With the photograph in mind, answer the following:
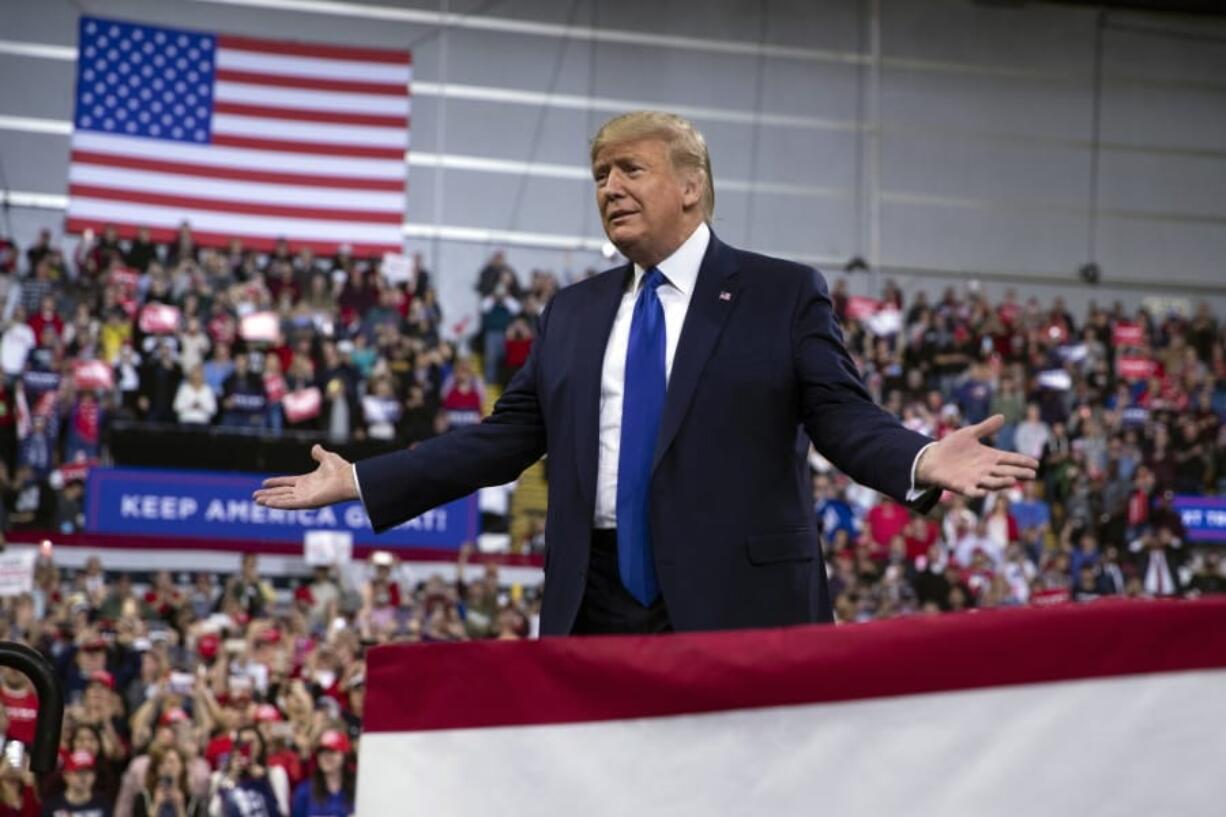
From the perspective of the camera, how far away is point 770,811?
1794 millimetres

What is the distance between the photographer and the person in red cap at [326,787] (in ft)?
33.1

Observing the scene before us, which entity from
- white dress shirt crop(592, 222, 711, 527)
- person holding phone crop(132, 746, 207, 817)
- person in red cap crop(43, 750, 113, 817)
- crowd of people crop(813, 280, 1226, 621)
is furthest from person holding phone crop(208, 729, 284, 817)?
white dress shirt crop(592, 222, 711, 527)

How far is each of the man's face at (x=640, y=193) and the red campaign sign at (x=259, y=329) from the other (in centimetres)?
1526

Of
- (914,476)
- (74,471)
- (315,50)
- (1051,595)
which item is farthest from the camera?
(315,50)

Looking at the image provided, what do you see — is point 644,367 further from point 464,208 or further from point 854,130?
point 854,130

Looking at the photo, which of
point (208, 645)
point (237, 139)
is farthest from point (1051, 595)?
point (237, 139)

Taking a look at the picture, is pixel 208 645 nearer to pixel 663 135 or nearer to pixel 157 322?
pixel 157 322

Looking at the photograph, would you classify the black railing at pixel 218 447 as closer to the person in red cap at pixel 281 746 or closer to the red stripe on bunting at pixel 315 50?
the person in red cap at pixel 281 746

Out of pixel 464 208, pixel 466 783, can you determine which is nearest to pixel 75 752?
pixel 466 783

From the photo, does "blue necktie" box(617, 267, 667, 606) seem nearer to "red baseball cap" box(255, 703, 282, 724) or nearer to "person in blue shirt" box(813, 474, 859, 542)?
"red baseball cap" box(255, 703, 282, 724)

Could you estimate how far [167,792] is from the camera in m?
9.72

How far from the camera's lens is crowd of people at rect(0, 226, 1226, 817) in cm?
1036

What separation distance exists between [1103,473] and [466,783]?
19.3 meters

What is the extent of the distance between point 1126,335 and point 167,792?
16.3 metres
